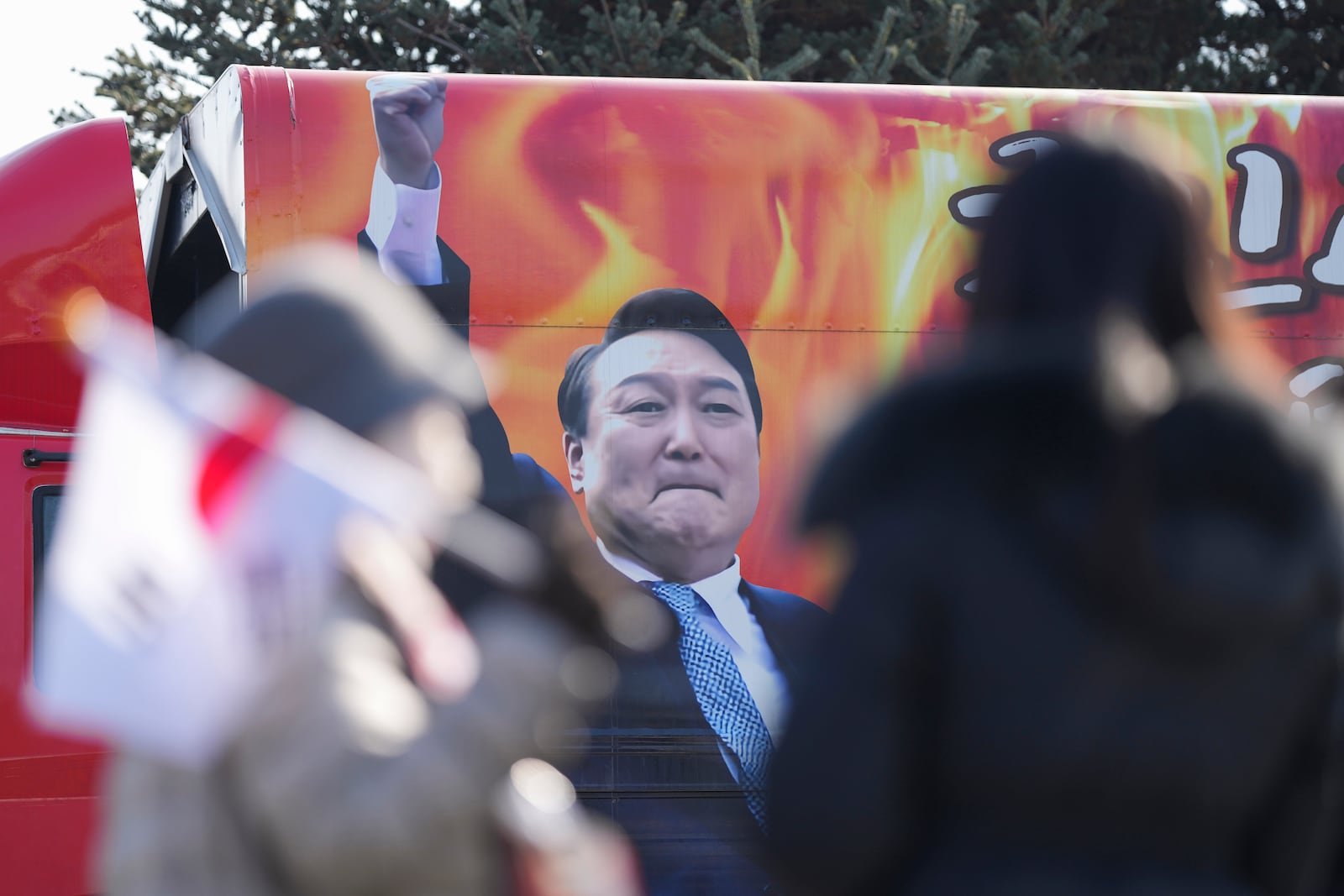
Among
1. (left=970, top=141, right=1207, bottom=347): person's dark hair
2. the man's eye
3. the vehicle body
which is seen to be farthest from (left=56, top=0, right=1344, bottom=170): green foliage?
(left=970, top=141, right=1207, bottom=347): person's dark hair

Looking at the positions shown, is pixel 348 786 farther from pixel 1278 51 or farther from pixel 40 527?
pixel 1278 51

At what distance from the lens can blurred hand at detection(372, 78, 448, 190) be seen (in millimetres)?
4988

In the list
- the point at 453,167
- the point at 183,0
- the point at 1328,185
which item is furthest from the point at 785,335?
the point at 183,0

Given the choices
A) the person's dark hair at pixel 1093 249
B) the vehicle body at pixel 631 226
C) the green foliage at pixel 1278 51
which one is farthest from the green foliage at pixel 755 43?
the person's dark hair at pixel 1093 249

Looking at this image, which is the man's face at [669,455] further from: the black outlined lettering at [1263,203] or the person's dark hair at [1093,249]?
the person's dark hair at [1093,249]

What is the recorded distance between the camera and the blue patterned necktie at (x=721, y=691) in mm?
4879

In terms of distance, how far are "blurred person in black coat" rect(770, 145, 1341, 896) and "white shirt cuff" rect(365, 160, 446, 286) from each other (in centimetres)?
360

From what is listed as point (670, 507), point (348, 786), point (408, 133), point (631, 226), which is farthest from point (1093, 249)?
point (408, 133)

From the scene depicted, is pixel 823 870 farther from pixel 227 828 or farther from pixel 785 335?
pixel 785 335

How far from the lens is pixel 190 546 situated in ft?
4.94

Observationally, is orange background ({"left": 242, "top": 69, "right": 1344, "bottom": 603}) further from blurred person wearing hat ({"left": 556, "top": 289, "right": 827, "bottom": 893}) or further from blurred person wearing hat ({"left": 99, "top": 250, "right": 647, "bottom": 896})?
blurred person wearing hat ({"left": 99, "top": 250, "right": 647, "bottom": 896})

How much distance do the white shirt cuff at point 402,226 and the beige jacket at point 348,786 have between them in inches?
145

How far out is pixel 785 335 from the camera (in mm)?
5105

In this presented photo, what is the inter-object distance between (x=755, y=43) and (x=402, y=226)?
628 cm
